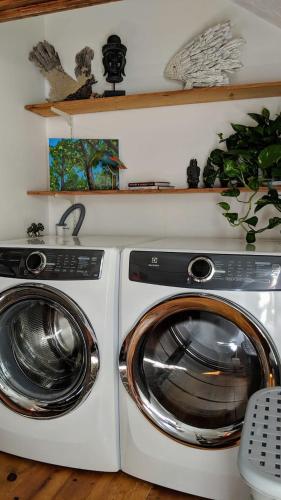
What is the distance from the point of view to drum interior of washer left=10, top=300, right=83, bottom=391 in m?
1.72

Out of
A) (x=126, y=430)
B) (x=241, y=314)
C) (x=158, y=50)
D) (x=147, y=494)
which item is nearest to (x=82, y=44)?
(x=158, y=50)

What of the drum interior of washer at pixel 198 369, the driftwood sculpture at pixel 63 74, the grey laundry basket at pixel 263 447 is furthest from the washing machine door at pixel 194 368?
the driftwood sculpture at pixel 63 74

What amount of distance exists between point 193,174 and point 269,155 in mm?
529

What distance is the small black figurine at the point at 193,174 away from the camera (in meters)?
2.14

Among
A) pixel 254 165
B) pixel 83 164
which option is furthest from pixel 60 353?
pixel 254 165

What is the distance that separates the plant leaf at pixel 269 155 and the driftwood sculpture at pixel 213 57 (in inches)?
20.3

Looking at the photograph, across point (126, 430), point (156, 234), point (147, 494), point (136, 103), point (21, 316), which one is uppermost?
point (136, 103)

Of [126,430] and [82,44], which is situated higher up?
[82,44]

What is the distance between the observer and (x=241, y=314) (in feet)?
4.35

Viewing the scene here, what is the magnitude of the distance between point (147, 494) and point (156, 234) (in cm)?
132

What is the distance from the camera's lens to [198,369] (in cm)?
153

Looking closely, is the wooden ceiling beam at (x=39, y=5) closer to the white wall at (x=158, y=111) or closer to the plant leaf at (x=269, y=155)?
the plant leaf at (x=269, y=155)

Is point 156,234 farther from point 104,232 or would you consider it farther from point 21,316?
point 21,316

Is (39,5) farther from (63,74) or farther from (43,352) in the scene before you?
(43,352)
